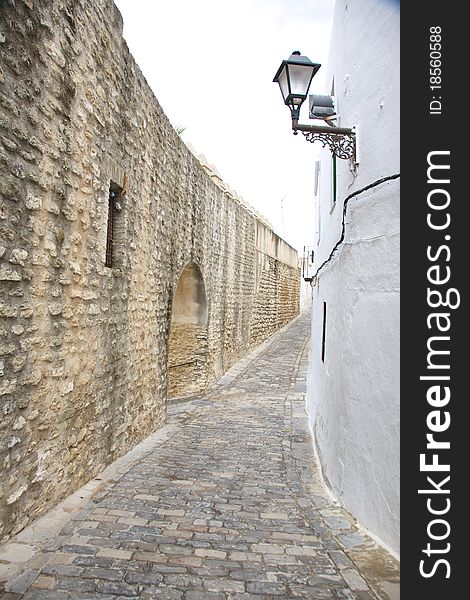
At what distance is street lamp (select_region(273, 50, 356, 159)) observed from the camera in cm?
384

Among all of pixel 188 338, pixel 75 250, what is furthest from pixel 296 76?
pixel 188 338

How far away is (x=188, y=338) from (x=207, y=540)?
21.7 ft

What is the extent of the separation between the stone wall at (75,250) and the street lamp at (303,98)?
1717mm

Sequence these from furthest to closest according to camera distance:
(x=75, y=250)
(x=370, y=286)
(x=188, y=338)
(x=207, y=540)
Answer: (x=188, y=338) → (x=75, y=250) → (x=370, y=286) → (x=207, y=540)

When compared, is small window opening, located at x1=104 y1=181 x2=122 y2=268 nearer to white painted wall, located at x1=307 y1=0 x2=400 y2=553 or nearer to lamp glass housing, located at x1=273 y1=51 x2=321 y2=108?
lamp glass housing, located at x1=273 y1=51 x2=321 y2=108

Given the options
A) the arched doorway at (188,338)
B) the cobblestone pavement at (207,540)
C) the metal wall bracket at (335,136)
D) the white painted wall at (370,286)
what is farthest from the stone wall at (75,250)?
the white painted wall at (370,286)

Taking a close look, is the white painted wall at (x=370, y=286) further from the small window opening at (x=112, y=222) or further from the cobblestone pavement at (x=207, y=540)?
the small window opening at (x=112, y=222)

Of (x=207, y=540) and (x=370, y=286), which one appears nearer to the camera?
(x=207, y=540)

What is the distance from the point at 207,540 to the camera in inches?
138

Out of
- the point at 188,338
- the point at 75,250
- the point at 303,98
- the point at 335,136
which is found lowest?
the point at 188,338

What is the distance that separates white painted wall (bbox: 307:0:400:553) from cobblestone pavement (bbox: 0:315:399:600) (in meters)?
0.34

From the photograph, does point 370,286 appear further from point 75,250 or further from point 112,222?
point 112,222

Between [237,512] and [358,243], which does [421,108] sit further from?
[237,512]

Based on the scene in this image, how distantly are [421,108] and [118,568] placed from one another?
128 inches
